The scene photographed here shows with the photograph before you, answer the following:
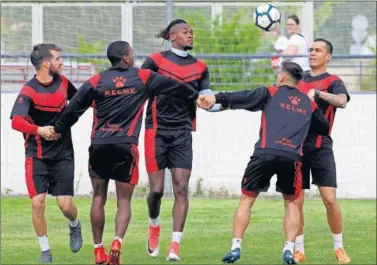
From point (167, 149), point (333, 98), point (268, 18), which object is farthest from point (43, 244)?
point (268, 18)

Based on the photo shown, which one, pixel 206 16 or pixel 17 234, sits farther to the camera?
pixel 206 16

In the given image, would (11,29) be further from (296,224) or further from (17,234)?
(296,224)

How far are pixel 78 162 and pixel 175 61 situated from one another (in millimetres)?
8296

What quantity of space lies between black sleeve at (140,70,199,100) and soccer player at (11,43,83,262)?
1.12 meters

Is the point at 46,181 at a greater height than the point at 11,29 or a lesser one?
lesser

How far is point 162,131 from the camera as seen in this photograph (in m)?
14.3

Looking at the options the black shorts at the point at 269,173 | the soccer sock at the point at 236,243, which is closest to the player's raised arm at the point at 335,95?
the black shorts at the point at 269,173

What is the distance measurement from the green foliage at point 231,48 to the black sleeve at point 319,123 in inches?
358

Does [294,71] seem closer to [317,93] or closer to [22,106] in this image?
[317,93]

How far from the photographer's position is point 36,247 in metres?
15.4

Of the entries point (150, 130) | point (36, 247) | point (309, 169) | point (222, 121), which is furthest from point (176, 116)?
point (222, 121)

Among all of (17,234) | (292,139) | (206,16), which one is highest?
(206,16)

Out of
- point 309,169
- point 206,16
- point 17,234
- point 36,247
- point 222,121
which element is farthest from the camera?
point 206,16

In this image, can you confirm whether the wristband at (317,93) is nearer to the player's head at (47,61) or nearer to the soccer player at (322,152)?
the soccer player at (322,152)
